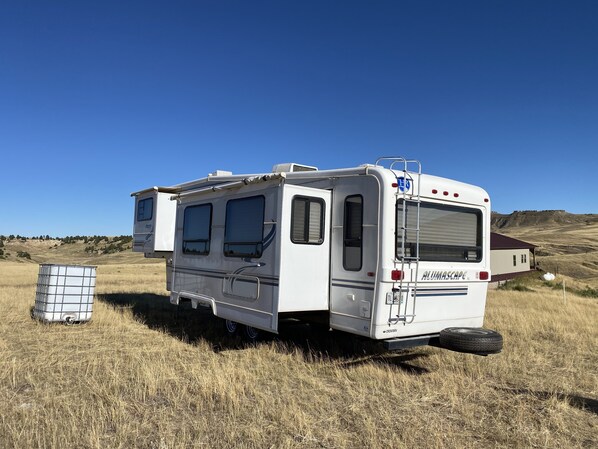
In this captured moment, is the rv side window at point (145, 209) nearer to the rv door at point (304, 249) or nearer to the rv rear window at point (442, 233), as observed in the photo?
the rv door at point (304, 249)

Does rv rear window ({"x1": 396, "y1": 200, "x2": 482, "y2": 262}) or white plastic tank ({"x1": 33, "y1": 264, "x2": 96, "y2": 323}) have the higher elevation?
rv rear window ({"x1": 396, "y1": 200, "x2": 482, "y2": 262})

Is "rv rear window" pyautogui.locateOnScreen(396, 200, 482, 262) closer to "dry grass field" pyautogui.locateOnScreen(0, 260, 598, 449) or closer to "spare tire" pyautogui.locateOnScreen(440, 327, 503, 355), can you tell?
"spare tire" pyautogui.locateOnScreen(440, 327, 503, 355)

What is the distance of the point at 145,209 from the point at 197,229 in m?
3.35

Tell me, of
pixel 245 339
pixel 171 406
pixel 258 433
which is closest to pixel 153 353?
pixel 245 339

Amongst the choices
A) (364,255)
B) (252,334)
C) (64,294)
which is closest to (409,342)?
(364,255)

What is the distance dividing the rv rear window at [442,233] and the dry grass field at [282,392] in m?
1.55

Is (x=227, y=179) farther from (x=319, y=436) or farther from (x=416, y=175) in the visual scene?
(x=319, y=436)

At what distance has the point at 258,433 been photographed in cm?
429

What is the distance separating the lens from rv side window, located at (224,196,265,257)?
7.32 m

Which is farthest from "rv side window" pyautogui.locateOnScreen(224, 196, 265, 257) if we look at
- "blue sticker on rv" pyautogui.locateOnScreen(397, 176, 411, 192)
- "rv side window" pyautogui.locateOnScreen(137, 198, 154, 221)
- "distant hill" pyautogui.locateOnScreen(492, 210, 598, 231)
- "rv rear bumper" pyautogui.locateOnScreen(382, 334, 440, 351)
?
"distant hill" pyautogui.locateOnScreen(492, 210, 598, 231)

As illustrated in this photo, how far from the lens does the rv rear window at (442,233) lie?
6.40 meters

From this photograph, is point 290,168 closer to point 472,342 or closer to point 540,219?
point 472,342

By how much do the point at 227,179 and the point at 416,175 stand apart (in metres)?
3.79

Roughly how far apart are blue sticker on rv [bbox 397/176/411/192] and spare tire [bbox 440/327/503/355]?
1925mm
